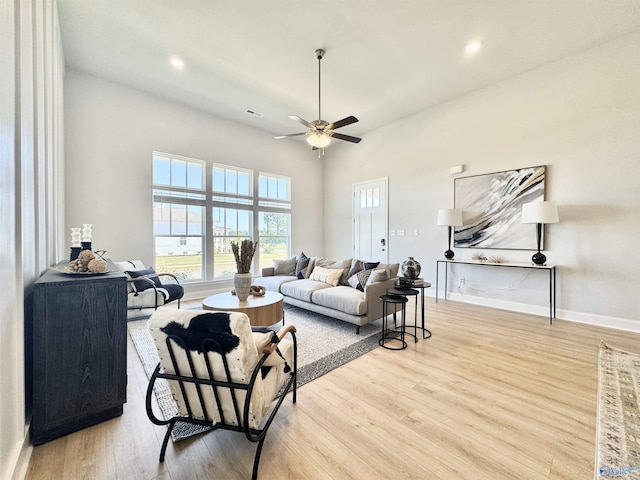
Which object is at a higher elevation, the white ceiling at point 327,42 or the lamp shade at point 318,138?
the white ceiling at point 327,42

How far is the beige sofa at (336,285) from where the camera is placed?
331 cm

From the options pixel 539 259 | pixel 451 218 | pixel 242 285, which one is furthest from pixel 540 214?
pixel 242 285

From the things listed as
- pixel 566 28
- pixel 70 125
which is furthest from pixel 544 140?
pixel 70 125

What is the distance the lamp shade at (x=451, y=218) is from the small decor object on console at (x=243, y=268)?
3.40m

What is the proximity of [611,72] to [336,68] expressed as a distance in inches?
145

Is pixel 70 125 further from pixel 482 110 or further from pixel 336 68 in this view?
pixel 482 110

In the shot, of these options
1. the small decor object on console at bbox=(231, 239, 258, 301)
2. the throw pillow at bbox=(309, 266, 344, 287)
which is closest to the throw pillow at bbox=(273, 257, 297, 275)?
the throw pillow at bbox=(309, 266, 344, 287)

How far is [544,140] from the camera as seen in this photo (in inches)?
159

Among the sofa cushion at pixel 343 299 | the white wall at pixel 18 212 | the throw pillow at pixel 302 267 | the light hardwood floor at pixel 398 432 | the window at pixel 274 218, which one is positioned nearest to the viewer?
the white wall at pixel 18 212

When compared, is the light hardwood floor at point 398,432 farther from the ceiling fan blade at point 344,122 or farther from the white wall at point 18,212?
the ceiling fan blade at point 344,122

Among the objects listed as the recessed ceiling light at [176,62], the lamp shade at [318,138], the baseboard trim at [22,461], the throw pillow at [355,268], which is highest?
the recessed ceiling light at [176,62]

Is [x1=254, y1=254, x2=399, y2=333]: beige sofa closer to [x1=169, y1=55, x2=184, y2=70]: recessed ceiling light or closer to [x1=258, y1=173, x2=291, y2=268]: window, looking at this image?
[x1=258, y1=173, x2=291, y2=268]: window

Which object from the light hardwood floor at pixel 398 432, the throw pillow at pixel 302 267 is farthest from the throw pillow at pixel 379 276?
the throw pillow at pixel 302 267

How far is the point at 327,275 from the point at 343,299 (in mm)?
Answer: 842
